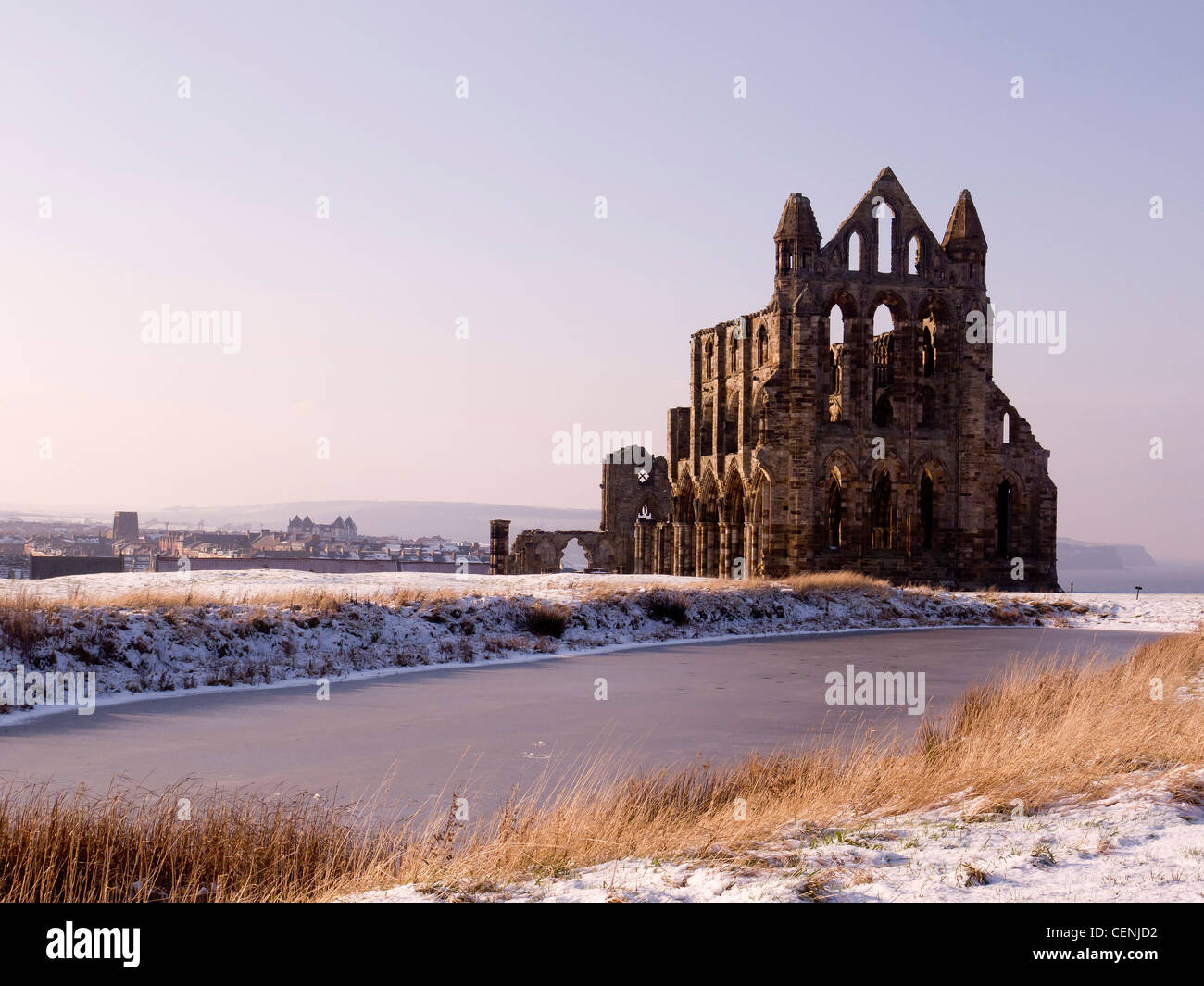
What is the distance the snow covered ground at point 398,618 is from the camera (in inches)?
683

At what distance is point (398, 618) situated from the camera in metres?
22.7

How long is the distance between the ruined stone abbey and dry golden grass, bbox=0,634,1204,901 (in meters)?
35.7

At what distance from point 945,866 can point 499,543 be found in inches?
2089

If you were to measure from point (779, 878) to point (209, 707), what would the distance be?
10767 mm

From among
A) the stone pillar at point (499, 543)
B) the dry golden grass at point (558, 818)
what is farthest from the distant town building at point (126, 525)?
the dry golden grass at point (558, 818)

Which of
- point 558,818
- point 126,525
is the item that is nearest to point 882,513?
point 558,818

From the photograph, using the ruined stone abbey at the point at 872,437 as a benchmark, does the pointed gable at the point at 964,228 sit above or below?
above

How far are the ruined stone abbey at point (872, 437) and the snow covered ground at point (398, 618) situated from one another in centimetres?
1137

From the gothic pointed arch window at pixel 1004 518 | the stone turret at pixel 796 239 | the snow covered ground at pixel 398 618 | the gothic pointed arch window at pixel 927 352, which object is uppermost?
the stone turret at pixel 796 239

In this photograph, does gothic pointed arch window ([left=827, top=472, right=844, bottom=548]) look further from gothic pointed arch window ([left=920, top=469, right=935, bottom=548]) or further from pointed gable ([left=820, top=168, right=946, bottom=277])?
pointed gable ([left=820, top=168, right=946, bottom=277])

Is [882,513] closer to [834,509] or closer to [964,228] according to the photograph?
[834,509]

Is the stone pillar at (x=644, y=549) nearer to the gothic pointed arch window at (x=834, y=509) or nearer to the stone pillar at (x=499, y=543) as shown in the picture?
the stone pillar at (x=499, y=543)
